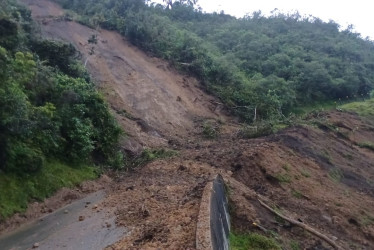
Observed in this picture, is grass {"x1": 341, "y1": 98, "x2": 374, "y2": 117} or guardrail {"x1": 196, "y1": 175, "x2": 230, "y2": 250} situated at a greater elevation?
grass {"x1": 341, "y1": 98, "x2": 374, "y2": 117}

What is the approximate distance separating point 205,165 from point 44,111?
19.6ft

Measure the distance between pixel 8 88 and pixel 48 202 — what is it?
12.3 feet

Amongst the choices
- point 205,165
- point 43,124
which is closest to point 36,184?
point 43,124

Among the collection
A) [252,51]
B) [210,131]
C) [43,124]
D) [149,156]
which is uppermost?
[252,51]

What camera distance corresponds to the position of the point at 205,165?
16.7m

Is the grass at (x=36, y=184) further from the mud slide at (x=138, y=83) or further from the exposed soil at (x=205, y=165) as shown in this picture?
the mud slide at (x=138, y=83)

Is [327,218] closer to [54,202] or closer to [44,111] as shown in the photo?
[54,202]

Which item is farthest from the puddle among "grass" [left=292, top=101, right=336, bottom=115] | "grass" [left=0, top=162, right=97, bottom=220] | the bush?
"grass" [left=292, top=101, right=336, bottom=115]

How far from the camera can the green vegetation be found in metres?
13.0

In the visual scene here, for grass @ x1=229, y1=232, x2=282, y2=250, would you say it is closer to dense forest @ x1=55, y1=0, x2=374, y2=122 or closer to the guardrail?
the guardrail

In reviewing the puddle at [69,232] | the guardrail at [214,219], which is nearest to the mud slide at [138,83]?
the puddle at [69,232]

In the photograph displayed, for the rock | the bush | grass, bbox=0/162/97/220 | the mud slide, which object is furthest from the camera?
the mud slide

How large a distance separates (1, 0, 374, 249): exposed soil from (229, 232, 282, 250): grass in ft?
1.47

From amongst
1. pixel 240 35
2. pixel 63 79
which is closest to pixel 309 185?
pixel 63 79
